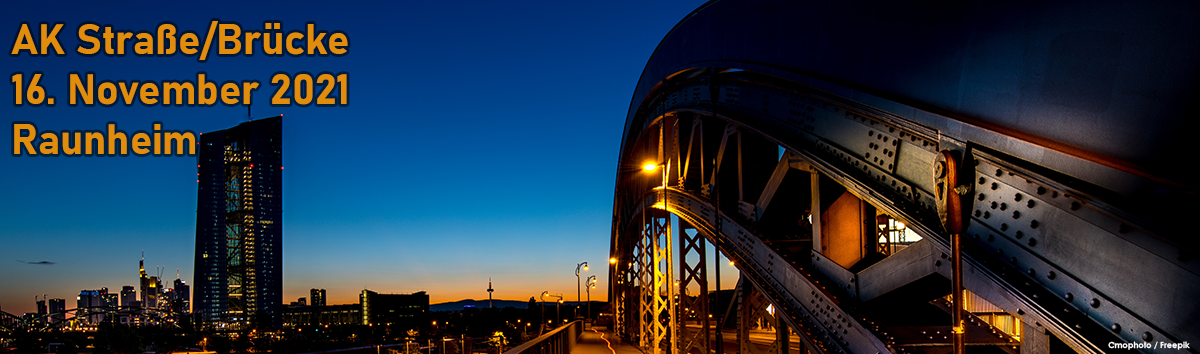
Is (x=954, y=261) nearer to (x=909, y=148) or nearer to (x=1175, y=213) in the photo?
(x=1175, y=213)

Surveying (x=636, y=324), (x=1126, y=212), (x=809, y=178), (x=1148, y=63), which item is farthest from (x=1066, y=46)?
(x=636, y=324)

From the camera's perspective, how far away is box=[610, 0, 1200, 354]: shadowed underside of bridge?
166 inches

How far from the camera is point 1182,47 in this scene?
4.15 meters

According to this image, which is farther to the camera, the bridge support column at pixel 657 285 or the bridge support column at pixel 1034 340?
the bridge support column at pixel 657 285

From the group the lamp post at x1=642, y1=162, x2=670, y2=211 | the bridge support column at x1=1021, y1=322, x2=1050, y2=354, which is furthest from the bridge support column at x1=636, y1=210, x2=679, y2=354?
the bridge support column at x1=1021, y1=322, x2=1050, y2=354

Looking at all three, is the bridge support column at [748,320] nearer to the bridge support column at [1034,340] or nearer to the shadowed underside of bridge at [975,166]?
the shadowed underside of bridge at [975,166]

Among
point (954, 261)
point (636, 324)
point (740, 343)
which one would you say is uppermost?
point (954, 261)

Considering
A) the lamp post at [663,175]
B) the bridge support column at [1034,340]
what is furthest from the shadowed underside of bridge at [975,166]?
the lamp post at [663,175]

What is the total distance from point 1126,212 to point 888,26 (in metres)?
2.95

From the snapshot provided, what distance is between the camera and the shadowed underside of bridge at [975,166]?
166 inches

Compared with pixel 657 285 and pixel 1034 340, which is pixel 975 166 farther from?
pixel 657 285

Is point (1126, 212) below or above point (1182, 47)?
below

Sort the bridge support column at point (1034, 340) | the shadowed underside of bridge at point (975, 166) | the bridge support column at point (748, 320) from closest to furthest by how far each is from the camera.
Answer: the shadowed underside of bridge at point (975, 166), the bridge support column at point (1034, 340), the bridge support column at point (748, 320)

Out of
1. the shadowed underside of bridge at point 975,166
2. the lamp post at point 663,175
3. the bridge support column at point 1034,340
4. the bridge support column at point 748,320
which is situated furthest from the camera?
the lamp post at point 663,175
